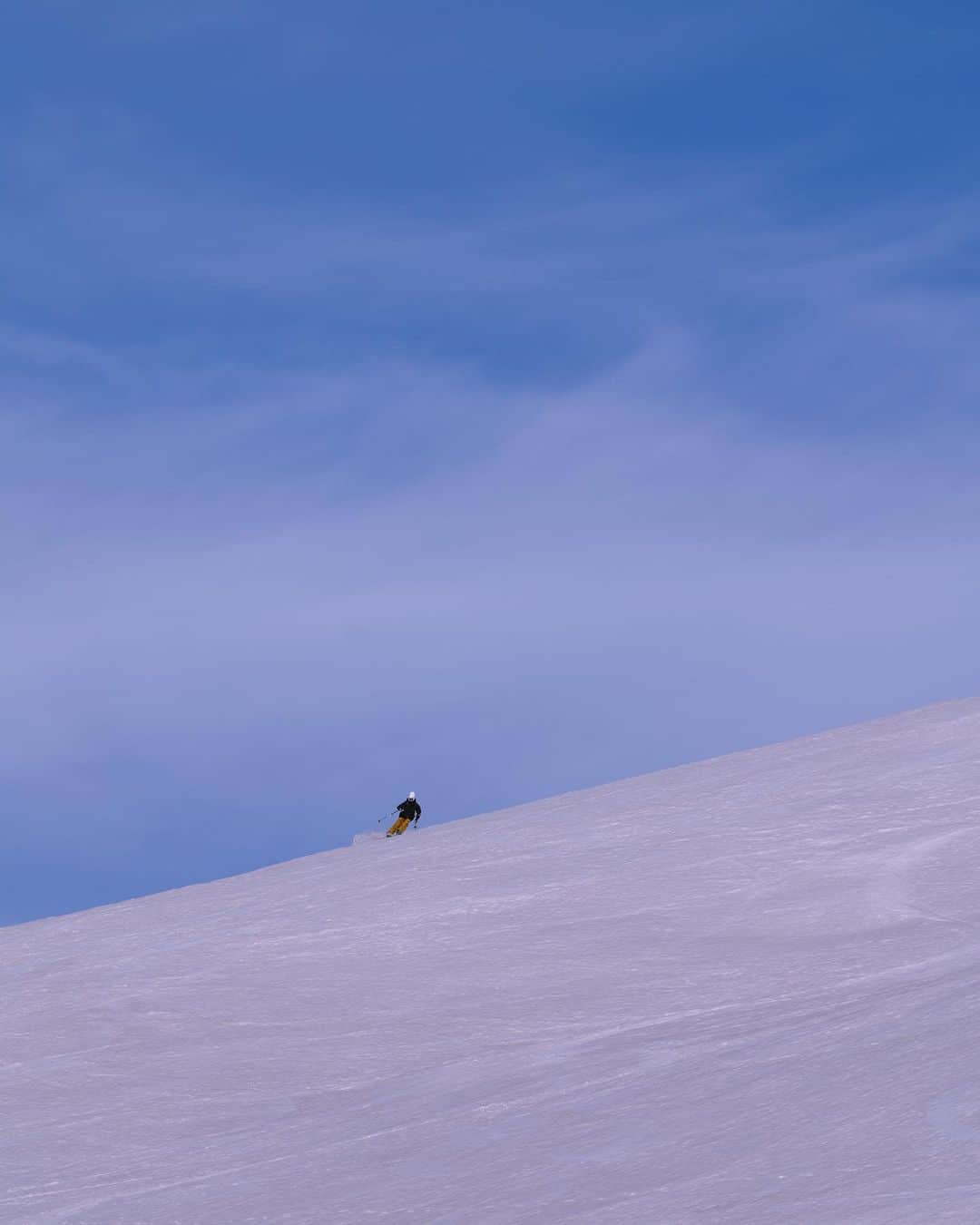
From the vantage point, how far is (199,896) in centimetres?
1805

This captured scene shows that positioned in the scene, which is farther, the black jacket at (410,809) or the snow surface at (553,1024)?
the black jacket at (410,809)

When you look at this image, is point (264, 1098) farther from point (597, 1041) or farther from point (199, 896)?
point (199, 896)

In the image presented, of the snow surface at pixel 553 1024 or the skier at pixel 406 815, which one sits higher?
the skier at pixel 406 815

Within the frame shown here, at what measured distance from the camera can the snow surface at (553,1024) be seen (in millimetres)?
7039

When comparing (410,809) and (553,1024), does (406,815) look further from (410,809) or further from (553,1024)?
(553,1024)

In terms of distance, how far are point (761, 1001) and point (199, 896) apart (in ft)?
30.8


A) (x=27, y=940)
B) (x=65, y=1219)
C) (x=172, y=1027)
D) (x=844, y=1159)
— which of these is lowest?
(x=844, y=1159)

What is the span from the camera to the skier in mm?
21000

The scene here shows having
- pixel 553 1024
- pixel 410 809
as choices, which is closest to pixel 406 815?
pixel 410 809

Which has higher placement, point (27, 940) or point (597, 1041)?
point (27, 940)

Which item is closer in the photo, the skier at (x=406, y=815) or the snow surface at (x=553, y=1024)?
the snow surface at (x=553, y=1024)

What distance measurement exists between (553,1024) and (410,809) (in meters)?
10.6

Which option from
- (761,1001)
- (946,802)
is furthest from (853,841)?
(761,1001)

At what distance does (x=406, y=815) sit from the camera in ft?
69.2
